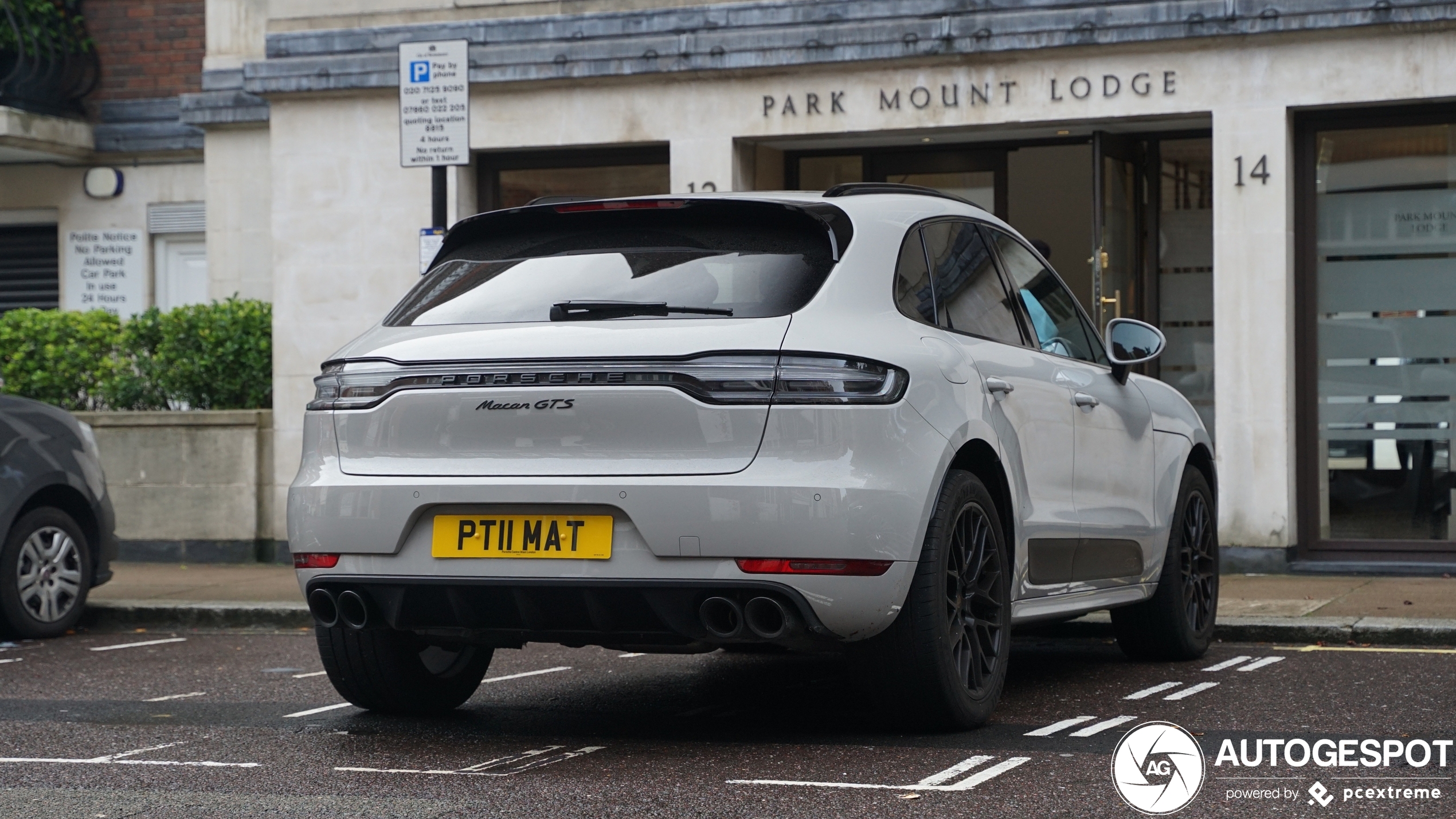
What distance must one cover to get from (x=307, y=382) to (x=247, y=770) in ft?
27.9

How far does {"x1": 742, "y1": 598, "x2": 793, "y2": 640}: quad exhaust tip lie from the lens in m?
5.34

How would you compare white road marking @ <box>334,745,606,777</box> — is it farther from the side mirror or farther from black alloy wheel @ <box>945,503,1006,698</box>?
the side mirror

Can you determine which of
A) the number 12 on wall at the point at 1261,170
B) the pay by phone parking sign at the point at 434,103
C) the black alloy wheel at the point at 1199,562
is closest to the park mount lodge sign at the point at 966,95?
the number 12 on wall at the point at 1261,170

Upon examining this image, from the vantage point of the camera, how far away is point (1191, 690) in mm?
7035

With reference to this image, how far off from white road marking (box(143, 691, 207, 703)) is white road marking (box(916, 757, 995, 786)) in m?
3.34

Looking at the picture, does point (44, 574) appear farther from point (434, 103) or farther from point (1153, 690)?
point (1153, 690)

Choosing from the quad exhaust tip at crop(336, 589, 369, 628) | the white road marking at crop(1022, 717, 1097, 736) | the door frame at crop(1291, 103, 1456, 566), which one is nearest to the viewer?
the quad exhaust tip at crop(336, 589, 369, 628)

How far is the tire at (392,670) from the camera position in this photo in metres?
6.29

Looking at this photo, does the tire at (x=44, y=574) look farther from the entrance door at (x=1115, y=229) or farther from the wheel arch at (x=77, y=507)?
the entrance door at (x=1115, y=229)

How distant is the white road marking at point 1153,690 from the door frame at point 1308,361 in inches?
203

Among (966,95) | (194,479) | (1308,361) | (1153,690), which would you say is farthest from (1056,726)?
(194,479)

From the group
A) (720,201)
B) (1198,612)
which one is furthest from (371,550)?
(1198,612)

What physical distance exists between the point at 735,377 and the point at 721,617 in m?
0.69

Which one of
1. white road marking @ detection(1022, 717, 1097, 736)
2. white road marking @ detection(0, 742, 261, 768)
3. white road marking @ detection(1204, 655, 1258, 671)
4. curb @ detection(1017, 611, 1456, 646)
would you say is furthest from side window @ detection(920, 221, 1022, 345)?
white road marking @ detection(0, 742, 261, 768)
